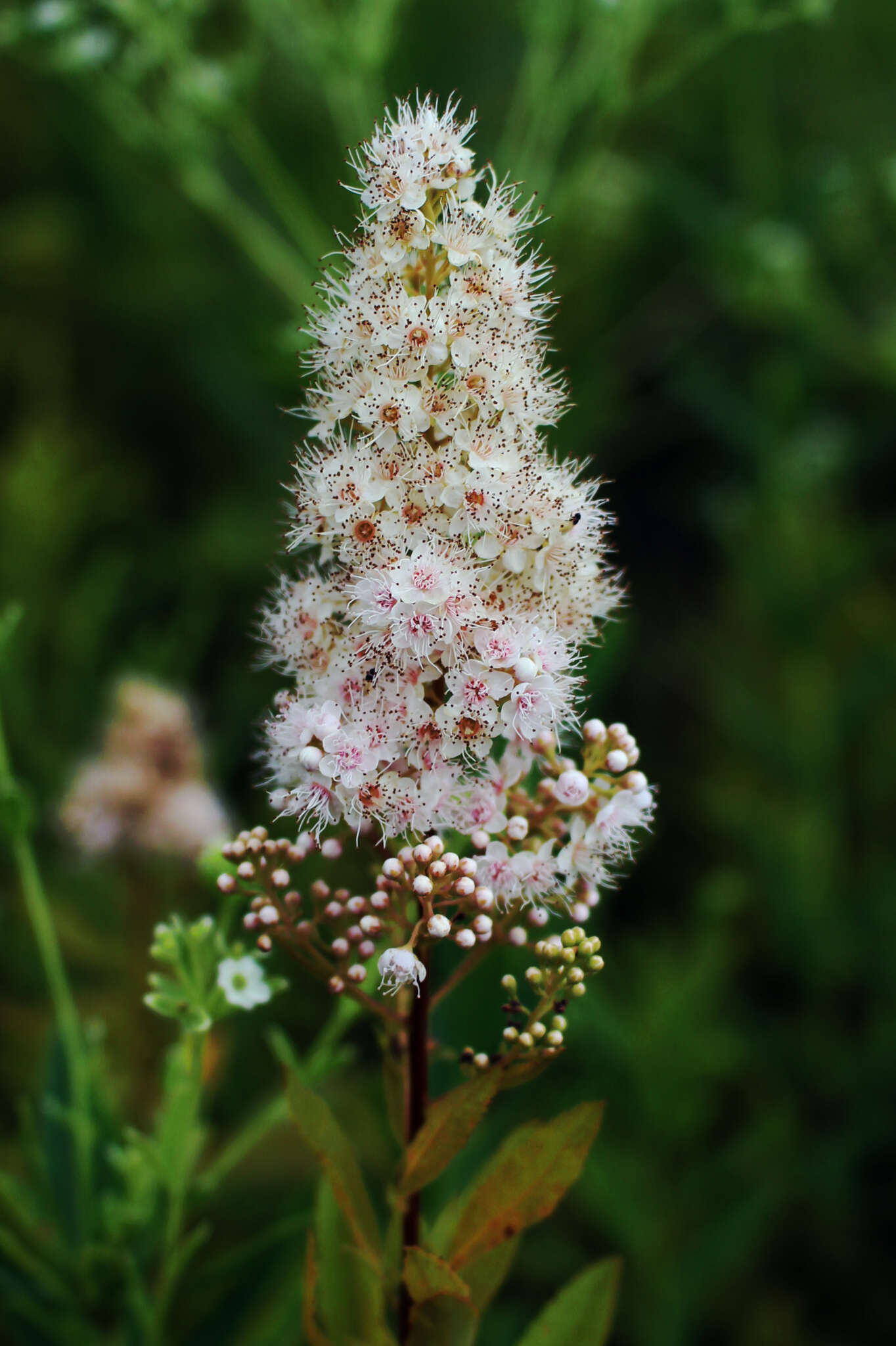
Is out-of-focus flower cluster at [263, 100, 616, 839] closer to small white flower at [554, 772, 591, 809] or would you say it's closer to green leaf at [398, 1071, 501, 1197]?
small white flower at [554, 772, 591, 809]

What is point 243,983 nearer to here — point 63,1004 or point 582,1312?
point 63,1004

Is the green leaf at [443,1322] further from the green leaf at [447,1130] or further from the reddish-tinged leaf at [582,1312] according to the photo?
the reddish-tinged leaf at [582,1312]

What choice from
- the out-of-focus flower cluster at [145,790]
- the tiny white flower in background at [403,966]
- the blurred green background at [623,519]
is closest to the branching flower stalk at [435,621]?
the tiny white flower in background at [403,966]

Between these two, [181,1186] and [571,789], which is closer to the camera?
[571,789]

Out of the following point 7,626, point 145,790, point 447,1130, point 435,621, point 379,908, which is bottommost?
point 447,1130

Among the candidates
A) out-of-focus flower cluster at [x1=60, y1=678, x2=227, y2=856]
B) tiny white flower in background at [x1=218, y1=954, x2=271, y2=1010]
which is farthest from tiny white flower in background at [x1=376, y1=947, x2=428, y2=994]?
out-of-focus flower cluster at [x1=60, y1=678, x2=227, y2=856]

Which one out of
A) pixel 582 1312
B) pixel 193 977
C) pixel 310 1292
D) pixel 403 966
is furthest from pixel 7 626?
pixel 582 1312
